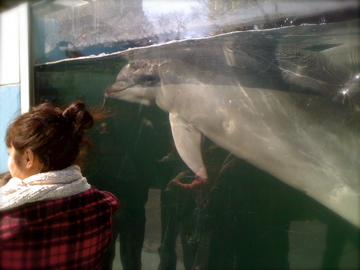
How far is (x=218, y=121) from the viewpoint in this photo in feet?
11.9

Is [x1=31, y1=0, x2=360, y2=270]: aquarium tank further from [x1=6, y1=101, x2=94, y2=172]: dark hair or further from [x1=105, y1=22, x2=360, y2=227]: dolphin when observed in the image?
[x1=6, y1=101, x2=94, y2=172]: dark hair

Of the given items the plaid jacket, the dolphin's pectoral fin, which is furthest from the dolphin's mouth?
the plaid jacket

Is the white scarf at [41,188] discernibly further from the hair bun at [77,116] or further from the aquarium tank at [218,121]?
the aquarium tank at [218,121]

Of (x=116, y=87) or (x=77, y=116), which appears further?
(x=116, y=87)

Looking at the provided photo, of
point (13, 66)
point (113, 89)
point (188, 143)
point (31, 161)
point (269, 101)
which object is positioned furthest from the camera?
point (113, 89)

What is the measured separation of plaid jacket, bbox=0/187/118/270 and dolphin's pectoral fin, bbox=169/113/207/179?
2.71 feet

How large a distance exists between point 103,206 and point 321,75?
2.36m

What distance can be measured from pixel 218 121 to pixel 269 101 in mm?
623

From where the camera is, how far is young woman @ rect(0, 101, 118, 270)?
1952mm

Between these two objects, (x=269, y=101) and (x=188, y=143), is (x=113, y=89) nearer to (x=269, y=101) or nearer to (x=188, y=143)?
(x=188, y=143)

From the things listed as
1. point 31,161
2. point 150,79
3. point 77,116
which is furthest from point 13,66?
point 31,161

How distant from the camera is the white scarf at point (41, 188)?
2014 millimetres

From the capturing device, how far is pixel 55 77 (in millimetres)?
4086

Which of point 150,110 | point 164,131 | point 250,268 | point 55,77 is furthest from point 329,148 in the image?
point 55,77
